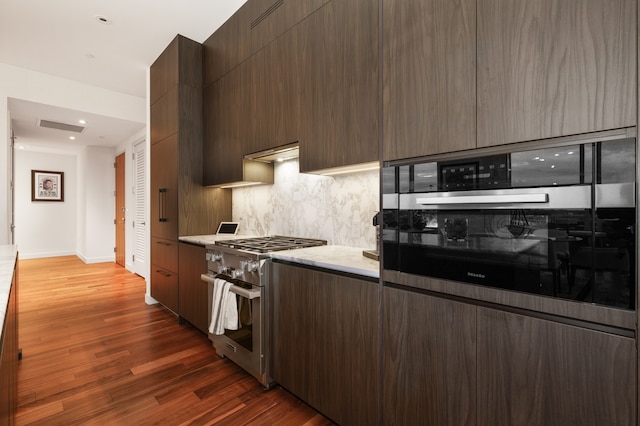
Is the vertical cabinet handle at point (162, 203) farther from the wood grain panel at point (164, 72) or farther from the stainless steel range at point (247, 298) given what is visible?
the stainless steel range at point (247, 298)

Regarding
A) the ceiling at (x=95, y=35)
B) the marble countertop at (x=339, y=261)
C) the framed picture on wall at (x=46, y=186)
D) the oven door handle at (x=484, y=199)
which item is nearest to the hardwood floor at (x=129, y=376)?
the marble countertop at (x=339, y=261)

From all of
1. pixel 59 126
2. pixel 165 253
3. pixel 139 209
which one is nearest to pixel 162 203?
pixel 165 253

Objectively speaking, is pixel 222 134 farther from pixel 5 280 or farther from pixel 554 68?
pixel 554 68

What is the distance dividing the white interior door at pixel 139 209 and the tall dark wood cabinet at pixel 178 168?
1.96m

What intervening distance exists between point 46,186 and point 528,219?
9.16 metres

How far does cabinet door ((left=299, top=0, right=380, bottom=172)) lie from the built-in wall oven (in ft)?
1.39

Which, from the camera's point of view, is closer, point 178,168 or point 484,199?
point 484,199

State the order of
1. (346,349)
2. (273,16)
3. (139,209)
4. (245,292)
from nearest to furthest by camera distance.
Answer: (346,349)
(245,292)
(273,16)
(139,209)

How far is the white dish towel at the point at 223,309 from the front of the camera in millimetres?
1999

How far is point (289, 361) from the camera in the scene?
1.76 m

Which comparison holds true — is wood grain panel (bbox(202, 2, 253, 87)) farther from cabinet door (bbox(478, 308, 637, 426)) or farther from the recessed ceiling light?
cabinet door (bbox(478, 308, 637, 426))

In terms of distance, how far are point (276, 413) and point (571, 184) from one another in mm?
1715

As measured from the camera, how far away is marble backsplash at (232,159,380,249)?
2.10 meters

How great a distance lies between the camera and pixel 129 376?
2.08m
